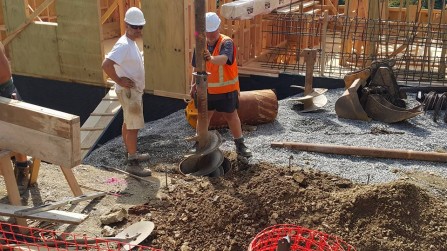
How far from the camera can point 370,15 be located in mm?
10445

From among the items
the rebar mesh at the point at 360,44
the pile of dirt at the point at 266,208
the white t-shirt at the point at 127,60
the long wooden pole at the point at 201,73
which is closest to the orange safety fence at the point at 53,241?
the pile of dirt at the point at 266,208

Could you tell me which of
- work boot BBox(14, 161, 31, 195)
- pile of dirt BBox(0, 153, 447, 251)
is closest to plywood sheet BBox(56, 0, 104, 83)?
pile of dirt BBox(0, 153, 447, 251)

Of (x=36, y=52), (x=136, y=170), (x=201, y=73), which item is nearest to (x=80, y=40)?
(x=36, y=52)

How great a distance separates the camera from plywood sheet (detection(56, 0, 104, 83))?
30.8 ft

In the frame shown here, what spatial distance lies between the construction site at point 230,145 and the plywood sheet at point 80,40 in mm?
29

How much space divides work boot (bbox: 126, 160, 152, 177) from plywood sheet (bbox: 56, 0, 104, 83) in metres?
3.91

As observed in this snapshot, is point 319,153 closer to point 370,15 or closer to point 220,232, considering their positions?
point 220,232

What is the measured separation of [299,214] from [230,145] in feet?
7.82

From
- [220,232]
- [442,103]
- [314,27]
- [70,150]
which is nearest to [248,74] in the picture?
[314,27]

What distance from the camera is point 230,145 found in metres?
7.23

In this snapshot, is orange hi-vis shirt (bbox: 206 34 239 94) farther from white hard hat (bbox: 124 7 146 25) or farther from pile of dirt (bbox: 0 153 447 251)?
pile of dirt (bbox: 0 153 447 251)

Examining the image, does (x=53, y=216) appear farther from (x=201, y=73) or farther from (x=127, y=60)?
(x=127, y=60)

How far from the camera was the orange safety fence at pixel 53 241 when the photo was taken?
4.11 m

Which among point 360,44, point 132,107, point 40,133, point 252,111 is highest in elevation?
point 40,133
